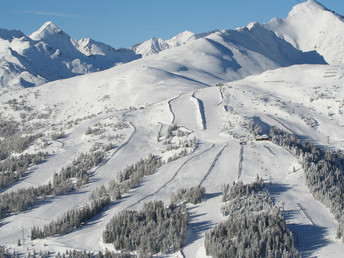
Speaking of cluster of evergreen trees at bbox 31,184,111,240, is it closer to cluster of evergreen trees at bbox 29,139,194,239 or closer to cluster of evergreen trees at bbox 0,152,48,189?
cluster of evergreen trees at bbox 29,139,194,239

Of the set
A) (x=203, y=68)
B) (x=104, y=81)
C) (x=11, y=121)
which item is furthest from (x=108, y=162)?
(x=203, y=68)

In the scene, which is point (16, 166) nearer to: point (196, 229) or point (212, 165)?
point (212, 165)

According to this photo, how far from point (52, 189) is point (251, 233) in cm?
2430

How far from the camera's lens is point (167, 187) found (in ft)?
129

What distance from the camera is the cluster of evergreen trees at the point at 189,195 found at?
114 ft

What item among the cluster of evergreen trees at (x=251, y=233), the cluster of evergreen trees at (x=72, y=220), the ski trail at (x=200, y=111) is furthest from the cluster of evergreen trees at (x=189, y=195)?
the ski trail at (x=200, y=111)

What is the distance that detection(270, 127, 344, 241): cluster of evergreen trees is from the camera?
33.0 m

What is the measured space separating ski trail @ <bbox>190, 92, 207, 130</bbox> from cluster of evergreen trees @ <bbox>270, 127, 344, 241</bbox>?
12.8 m

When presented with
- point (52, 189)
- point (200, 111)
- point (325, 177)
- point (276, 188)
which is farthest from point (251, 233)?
point (200, 111)

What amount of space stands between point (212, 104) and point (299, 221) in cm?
4500

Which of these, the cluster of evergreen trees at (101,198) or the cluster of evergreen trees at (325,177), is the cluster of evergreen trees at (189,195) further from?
the cluster of evergreen trees at (325,177)

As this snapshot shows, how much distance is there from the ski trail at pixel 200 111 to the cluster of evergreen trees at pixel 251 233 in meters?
28.6

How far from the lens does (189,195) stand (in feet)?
116

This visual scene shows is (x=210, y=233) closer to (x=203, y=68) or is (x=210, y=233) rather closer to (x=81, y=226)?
(x=81, y=226)
